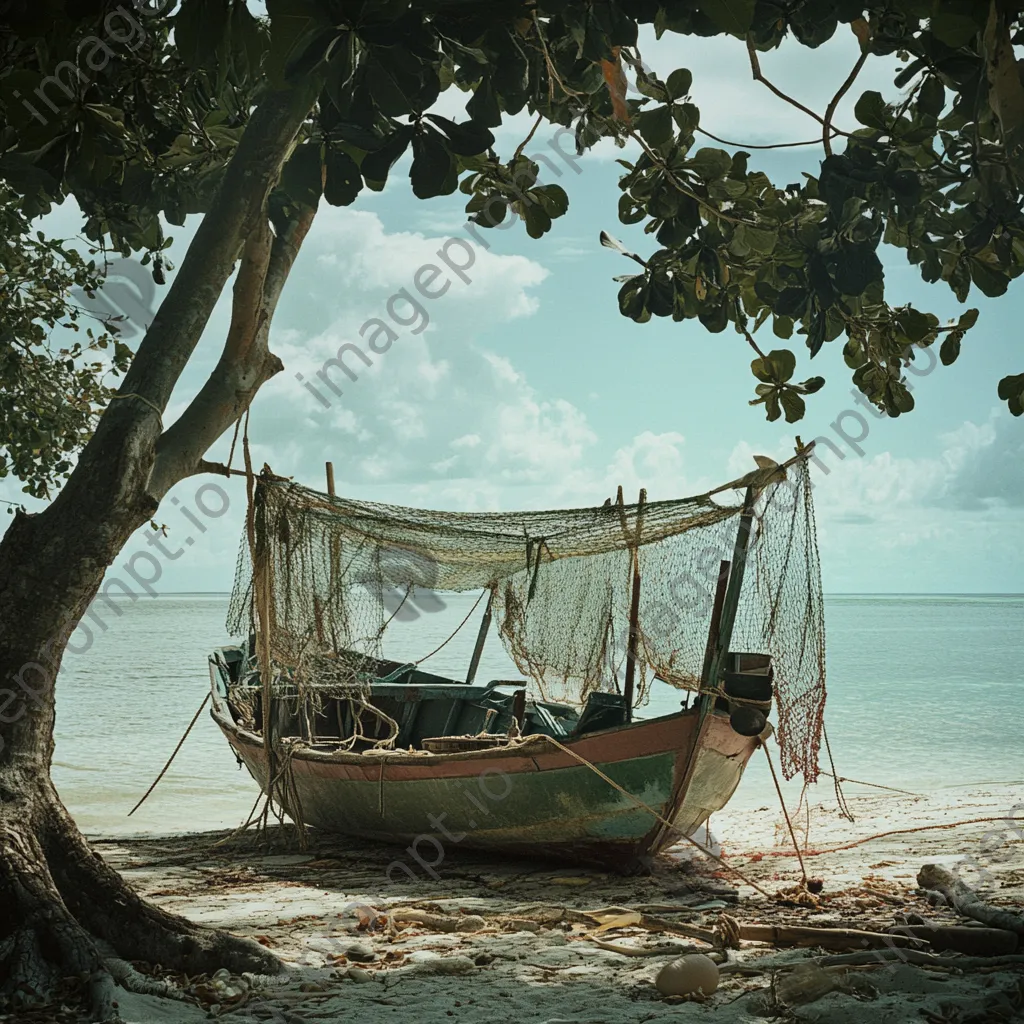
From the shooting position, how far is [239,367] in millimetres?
4516

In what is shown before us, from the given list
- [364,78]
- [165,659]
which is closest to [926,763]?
[364,78]

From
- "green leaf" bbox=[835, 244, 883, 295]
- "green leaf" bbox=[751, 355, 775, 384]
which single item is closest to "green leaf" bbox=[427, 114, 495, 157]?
"green leaf" bbox=[835, 244, 883, 295]

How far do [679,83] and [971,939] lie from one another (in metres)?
3.24

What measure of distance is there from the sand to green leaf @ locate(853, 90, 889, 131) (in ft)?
9.58

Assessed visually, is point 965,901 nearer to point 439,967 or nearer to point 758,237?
point 439,967

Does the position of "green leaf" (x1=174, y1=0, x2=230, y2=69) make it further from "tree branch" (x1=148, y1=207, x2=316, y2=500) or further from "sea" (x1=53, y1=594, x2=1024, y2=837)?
"sea" (x1=53, y1=594, x2=1024, y2=837)

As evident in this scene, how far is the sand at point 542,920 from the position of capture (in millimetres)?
3305

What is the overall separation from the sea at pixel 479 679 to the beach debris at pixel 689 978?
13.0ft

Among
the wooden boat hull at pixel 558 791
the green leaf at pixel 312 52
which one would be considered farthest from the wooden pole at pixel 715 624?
the green leaf at pixel 312 52

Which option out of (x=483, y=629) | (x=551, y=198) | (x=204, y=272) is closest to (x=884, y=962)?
(x=551, y=198)

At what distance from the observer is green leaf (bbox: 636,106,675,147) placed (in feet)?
12.4

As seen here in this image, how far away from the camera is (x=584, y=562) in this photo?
6.96m

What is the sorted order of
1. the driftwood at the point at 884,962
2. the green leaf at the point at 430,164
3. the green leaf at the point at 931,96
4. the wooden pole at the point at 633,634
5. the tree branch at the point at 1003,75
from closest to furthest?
the tree branch at the point at 1003,75, the green leaf at the point at 430,164, the green leaf at the point at 931,96, the driftwood at the point at 884,962, the wooden pole at the point at 633,634

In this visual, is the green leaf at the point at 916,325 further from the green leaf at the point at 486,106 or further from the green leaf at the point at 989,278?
the green leaf at the point at 486,106
